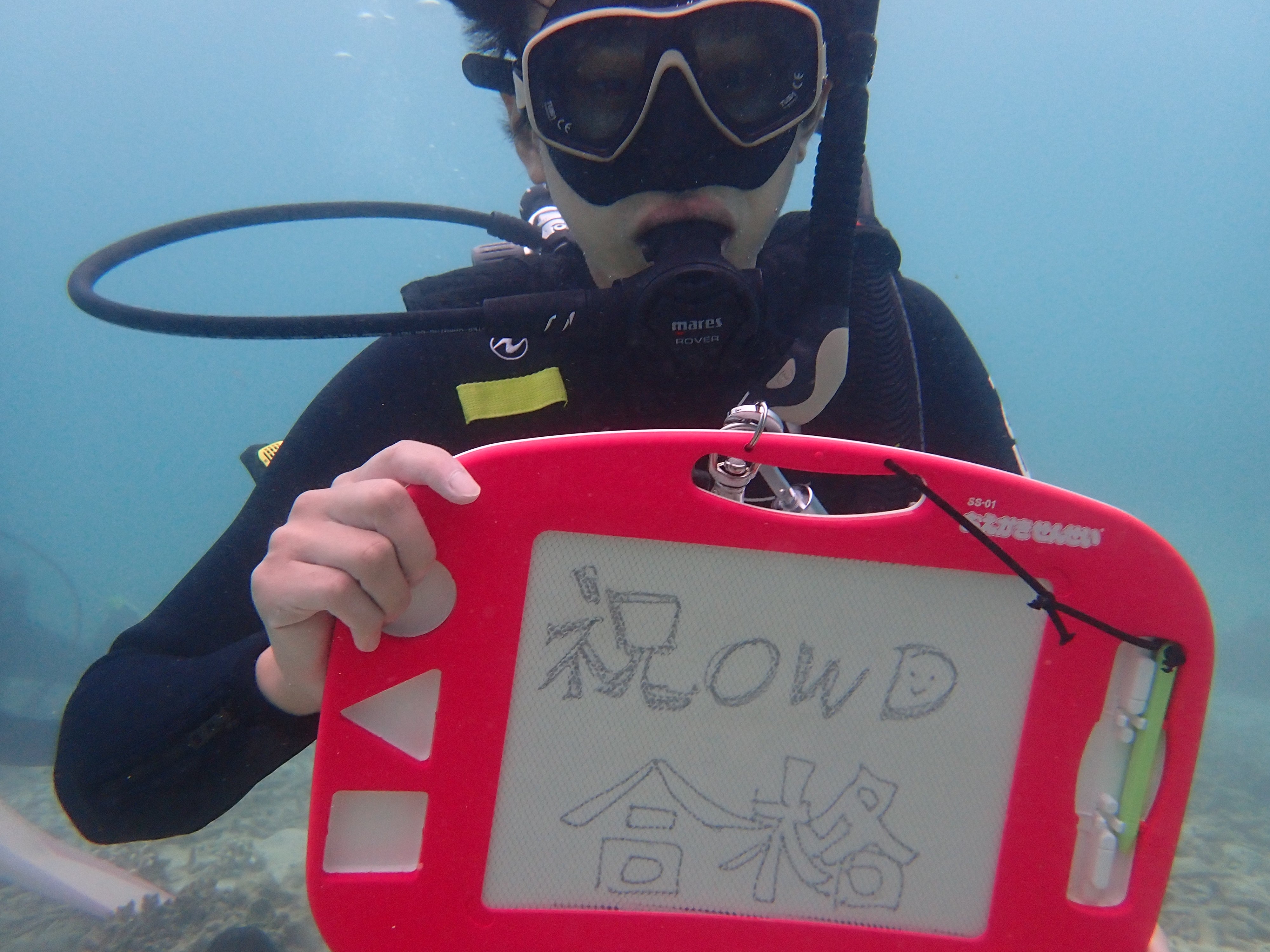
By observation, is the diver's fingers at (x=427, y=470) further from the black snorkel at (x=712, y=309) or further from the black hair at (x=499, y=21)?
the black hair at (x=499, y=21)

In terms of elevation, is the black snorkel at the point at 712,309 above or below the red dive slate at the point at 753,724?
above

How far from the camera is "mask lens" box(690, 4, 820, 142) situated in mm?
1484

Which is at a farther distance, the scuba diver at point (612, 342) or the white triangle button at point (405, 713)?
the scuba diver at point (612, 342)

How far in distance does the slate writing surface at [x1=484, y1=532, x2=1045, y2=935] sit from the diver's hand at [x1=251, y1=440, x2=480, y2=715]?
0.16 m

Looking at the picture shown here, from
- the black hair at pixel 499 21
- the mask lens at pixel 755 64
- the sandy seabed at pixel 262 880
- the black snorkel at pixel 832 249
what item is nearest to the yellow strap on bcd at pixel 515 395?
the black snorkel at pixel 832 249

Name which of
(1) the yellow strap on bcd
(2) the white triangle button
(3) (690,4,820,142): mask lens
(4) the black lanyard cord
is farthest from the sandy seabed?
(3) (690,4,820,142): mask lens

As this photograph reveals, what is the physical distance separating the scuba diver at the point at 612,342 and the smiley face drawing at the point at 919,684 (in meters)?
0.38

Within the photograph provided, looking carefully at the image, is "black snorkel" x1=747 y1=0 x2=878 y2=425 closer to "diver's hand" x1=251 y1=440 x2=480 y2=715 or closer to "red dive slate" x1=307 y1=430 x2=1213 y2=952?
"red dive slate" x1=307 y1=430 x2=1213 y2=952

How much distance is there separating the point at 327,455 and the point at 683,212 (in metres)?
1.04

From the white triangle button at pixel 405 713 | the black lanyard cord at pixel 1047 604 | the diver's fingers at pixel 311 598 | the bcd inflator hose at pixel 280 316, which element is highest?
the bcd inflator hose at pixel 280 316

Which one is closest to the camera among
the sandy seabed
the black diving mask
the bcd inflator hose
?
the bcd inflator hose

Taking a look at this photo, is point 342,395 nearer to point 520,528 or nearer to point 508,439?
point 508,439

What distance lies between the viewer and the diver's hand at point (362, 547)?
82 centimetres

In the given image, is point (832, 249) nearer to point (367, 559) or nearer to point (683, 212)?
point (683, 212)
